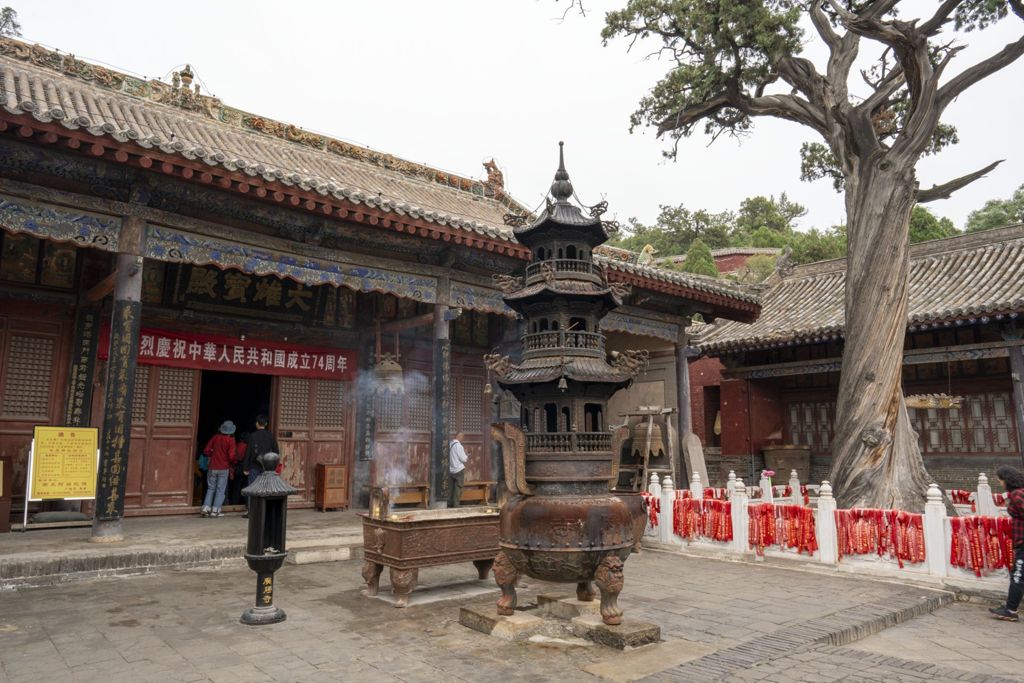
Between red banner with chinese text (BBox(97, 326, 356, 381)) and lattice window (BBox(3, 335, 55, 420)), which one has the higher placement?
red banner with chinese text (BBox(97, 326, 356, 381))

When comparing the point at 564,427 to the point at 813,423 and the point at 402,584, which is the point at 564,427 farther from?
the point at 813,423

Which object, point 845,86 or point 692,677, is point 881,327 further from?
point 692,677

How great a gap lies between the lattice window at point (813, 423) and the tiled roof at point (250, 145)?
13.9 feet

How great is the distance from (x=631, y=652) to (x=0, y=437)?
26.3 ft

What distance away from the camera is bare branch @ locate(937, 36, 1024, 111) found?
874 cm

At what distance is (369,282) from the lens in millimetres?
8617

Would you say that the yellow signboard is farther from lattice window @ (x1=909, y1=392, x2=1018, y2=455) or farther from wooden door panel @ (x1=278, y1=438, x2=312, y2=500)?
lattice window @ (x1=909, y1=392, x2=1018, y2=455)

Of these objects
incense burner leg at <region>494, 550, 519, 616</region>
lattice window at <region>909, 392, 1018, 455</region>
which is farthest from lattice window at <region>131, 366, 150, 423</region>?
lattice window at <region>909, 392, 1018, 455</region>

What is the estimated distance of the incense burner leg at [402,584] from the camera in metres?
5.40

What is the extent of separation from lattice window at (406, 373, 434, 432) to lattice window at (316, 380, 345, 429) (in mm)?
1167

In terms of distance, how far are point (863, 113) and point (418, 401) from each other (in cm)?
830

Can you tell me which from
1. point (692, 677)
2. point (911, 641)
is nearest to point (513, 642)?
point (692, 677)

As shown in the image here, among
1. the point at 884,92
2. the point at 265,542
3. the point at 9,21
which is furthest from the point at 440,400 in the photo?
the point at 9,21

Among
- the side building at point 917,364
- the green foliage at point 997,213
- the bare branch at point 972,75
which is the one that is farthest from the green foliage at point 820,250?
the bare branch at point 972,75
